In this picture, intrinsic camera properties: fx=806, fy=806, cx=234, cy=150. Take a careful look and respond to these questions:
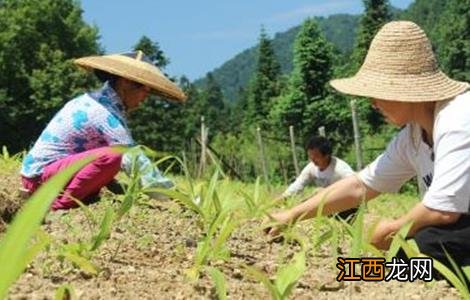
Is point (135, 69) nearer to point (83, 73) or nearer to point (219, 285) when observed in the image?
point (219, 285)

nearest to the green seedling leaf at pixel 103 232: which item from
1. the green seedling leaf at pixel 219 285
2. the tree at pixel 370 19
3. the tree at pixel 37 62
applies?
the green seedling leaf at pixel 219 285

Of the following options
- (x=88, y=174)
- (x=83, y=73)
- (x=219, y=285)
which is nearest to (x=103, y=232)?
(x=219, y=285)

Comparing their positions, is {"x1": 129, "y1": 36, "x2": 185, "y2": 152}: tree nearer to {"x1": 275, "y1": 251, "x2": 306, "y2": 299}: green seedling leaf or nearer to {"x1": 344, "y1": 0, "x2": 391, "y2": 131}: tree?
{"x1": 344, "y1": 0, "x2": 391, "y2": 131}: tree

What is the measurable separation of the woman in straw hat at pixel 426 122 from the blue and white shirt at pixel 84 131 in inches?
53.2

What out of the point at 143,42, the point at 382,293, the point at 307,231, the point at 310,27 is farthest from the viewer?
the point at 143,42

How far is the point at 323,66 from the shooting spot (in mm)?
34500

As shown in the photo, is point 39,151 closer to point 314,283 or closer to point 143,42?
point 314,283

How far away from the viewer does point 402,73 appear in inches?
93.8

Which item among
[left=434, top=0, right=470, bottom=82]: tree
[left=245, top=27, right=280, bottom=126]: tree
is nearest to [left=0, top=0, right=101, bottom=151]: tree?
[left=434, top=0, right=470, bottom=82]: tree

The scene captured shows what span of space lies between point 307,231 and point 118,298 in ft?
5.07

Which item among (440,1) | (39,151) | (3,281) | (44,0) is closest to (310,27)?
(44,0)

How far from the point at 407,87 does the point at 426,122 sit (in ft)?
0.47

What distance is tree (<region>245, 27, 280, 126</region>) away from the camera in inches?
1828

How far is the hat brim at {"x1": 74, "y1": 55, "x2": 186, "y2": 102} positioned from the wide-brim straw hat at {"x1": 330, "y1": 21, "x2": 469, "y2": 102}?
4.58 ft
